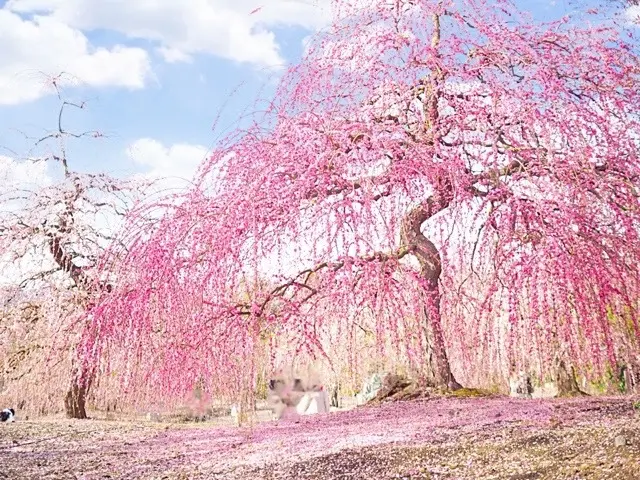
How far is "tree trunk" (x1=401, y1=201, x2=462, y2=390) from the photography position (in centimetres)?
572

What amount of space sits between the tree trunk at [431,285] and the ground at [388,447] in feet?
1.05

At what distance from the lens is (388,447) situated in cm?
564

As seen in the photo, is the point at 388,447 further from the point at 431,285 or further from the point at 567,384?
the point at 567,384

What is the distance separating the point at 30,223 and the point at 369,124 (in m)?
6.90

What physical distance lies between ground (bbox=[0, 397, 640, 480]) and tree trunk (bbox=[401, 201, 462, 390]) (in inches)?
12.6

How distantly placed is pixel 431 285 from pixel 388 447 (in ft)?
4.70

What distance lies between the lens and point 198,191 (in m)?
6.16

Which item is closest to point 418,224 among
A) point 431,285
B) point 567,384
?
→ point 431,285

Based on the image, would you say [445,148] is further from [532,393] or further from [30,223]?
[30,223]

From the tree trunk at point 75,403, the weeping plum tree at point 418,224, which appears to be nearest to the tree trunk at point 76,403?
the tree trunk at point 75,403

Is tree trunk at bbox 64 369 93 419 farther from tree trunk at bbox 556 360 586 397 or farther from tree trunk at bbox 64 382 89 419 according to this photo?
tree trunk at bbox 556 360 586 397

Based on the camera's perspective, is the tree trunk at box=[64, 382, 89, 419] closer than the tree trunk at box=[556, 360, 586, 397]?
No

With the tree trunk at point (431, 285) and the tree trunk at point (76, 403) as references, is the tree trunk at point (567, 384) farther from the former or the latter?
the tree trunk at point (76, 403)

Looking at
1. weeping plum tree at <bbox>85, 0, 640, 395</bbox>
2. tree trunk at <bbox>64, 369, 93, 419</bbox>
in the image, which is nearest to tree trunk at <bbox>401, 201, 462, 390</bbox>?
weeping plum tree at <bbox>85, 0, 640, 395</bbox>
